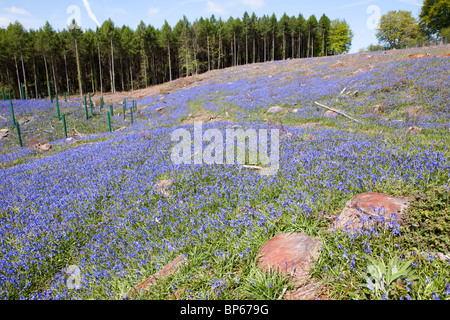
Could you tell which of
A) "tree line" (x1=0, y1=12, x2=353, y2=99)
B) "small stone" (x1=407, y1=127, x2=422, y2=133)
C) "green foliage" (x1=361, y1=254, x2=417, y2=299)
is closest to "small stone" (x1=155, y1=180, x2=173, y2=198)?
"green foliage" (x1=361, y1=254, x2=417, y2=299)

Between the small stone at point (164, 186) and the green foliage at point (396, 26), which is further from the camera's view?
the green foliage at point (396, 26)

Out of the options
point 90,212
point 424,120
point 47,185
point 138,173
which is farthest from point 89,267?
point 424,120

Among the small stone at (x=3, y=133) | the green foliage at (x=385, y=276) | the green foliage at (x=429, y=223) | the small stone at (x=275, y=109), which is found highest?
the small stone at (x=275, y=109)

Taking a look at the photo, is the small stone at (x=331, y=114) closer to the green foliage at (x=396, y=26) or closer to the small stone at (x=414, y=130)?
the small stone at (x=414, y=130)

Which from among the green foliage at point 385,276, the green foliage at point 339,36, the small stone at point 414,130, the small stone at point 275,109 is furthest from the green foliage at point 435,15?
the green foliage at point 385,276

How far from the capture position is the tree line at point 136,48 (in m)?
61.6

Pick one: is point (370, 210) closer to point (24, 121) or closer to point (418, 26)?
point (24, 121)

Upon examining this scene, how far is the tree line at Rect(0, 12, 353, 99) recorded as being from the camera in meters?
61.6

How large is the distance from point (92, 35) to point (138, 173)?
84.0 meters

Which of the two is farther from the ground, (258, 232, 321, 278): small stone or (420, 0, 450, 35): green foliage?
(420, 0, 450, 35): green foliage

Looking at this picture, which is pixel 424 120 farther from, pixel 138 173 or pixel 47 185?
pixel 47 185

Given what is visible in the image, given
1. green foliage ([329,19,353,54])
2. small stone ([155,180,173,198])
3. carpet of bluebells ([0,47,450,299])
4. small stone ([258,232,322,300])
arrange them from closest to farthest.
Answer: small stone ([258,232,322,300]), carpet of bluebells ([0,47,450,299]), small stone ([155,180,173,198]), green foliage ([329,19,353,54])

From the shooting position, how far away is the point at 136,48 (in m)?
71.8

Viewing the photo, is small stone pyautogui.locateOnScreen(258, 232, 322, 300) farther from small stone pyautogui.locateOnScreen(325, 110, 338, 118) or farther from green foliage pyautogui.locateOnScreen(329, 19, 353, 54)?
green foliage pyautogui.locateOnScreen(329, 19, 353, 54)
